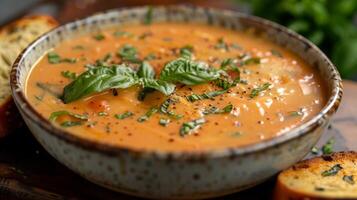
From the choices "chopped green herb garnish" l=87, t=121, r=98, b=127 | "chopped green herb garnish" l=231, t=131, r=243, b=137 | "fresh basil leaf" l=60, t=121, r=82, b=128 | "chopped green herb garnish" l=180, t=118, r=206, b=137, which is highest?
"chopped green herb garnish" l=180, t=118, r=206, b=137

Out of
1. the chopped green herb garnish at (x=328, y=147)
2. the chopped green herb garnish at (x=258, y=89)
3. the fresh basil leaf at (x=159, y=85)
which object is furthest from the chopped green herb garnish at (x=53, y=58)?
the chopped green herb garnish at (x=328, y=147)

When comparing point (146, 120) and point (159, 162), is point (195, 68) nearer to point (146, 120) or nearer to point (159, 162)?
point (146, 120)

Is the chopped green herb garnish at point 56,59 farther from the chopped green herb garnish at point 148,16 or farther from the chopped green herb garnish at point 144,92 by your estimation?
the chopped green herb garnish at point 148,16

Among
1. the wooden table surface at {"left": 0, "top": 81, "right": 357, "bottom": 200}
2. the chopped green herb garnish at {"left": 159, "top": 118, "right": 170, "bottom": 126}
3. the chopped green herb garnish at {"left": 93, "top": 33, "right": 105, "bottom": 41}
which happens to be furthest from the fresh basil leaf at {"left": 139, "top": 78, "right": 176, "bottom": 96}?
the chopped green herb garnish at {"left": 93, "top": 33, "right": 105, "bottom": 41}

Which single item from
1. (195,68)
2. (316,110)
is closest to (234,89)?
(195,68)

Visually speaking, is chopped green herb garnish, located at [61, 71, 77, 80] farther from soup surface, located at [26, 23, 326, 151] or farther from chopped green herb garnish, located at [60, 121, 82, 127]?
chopped green herb garnish, located at [60, 121, 82, 127]
